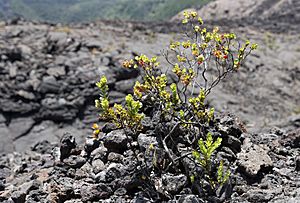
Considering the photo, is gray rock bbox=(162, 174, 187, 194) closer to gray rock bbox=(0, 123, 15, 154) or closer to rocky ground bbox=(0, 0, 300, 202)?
rocky ground bbox=(0, 0, 300, 202)

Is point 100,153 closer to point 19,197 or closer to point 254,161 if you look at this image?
point 19,197

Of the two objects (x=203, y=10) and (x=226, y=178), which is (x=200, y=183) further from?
(x=203, y=10)

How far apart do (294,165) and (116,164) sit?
2729 millimetres

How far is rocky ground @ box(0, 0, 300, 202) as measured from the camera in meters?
5.31

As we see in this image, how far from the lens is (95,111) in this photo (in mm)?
18266

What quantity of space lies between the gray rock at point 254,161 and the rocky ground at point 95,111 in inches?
0.6

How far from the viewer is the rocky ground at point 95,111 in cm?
531

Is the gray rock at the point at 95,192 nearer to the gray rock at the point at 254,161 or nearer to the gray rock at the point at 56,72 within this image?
the gray rock at the point at 254,161

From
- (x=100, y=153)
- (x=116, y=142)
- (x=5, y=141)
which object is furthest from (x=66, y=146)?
(x=5, y=141)

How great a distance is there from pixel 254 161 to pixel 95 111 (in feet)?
44.0

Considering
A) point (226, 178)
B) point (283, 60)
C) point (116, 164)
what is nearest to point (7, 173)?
point (116, 164)

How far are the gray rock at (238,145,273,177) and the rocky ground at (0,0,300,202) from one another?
1cm

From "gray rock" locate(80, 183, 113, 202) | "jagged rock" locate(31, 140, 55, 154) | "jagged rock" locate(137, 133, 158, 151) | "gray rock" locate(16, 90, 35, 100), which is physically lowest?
"gray rock" locate(16, 90, 35, 100)

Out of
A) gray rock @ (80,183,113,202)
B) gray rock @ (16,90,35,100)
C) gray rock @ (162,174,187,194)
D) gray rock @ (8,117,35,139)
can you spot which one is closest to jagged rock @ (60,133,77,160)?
gray rock @ (80,183,113,202)
